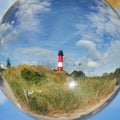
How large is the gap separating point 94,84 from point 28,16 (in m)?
0.37

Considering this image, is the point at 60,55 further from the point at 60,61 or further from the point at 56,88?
the point at 56,88

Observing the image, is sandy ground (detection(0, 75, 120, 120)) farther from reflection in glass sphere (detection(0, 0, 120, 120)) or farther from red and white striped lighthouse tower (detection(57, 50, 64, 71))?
red and white striped lighthouse tower (detection(57, 50, 64, 71))

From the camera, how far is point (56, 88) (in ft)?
6.37

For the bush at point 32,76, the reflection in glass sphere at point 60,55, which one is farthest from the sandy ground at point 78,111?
the bush at point 32,76

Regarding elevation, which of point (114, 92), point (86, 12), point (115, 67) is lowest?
point (114, 92)

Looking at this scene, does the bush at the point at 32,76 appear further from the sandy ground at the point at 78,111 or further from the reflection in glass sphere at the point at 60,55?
the sandy ground at the point at 78,111

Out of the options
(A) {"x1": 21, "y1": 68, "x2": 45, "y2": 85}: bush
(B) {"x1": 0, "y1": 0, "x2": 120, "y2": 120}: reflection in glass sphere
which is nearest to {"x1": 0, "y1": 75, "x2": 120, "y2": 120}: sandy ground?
(B) {"x1": 0, "y1": 0, "x2": 120, "y2": 120}: reflection in glass sphere

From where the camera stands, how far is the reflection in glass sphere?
1953mm

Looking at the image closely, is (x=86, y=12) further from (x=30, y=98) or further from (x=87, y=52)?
(x=30, y=98)

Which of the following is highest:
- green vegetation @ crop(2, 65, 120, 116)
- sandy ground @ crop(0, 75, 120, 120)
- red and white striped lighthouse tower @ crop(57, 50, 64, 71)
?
red and white striped lighthouse tower @ crop(57, 50, 64, 71)

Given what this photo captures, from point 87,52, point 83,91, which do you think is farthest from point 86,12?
point 83,91

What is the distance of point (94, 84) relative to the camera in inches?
77.7

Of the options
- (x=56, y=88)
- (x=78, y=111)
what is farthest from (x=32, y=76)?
(x=78, y=111)

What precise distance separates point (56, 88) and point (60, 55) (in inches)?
4.8
